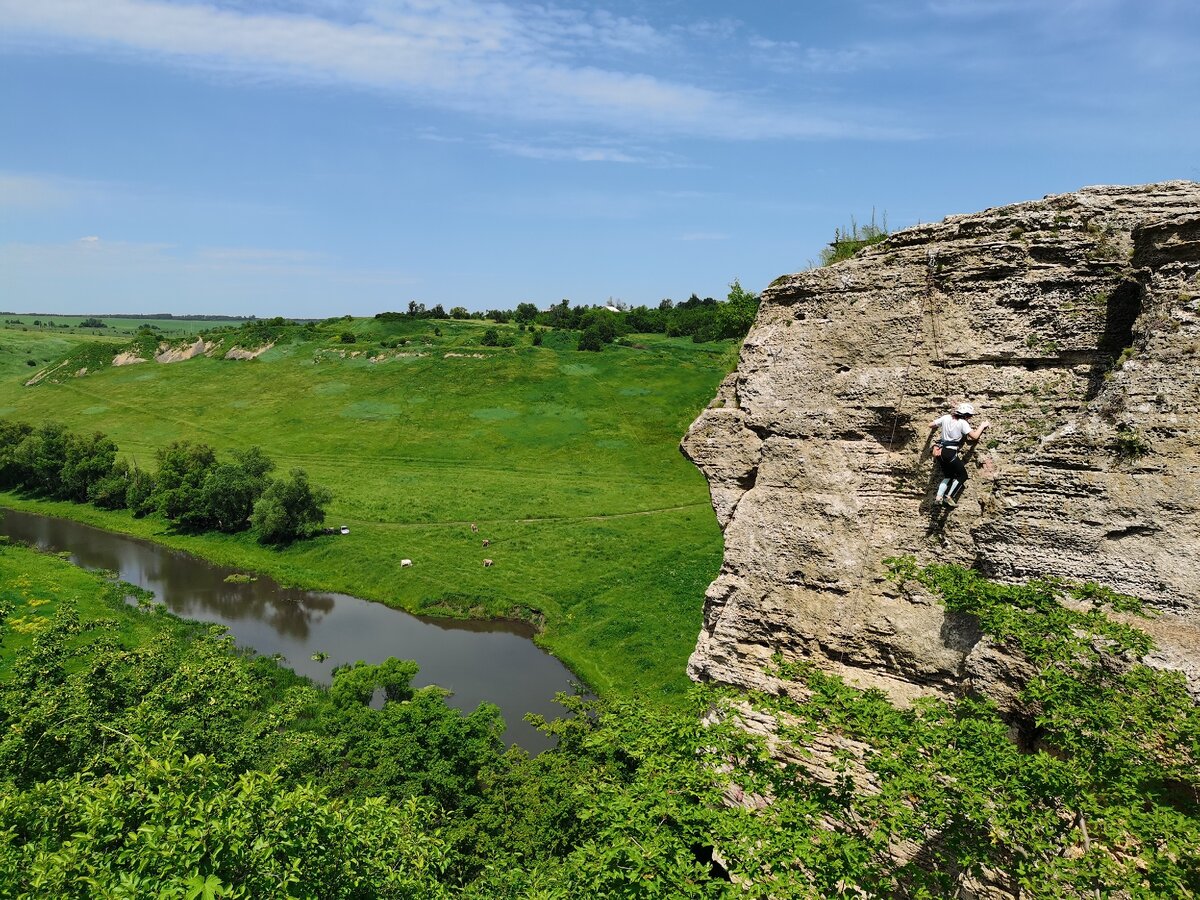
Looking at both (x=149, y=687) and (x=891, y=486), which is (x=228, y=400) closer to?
(x=149, y=687)

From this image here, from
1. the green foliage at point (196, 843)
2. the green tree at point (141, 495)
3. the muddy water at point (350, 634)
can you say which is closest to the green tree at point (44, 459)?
the green tree at point (141, 495)

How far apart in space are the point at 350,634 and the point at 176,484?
2628cm

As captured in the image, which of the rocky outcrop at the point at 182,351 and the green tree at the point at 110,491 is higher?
the rocky outcrop at the point at 182,351

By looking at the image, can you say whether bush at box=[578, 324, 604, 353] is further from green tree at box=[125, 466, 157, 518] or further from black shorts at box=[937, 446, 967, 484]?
black shorts at box=[937, 446, 967, 484]

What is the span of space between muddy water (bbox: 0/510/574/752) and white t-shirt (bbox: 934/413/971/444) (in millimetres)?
19848

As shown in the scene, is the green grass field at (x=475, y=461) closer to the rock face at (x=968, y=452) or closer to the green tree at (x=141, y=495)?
the green tree at (x=141, y=495)

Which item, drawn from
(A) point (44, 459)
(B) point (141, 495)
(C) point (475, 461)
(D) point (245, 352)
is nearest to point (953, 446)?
(C) point (475, 461)

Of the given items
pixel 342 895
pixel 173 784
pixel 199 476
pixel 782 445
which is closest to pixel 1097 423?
pixel 782 445

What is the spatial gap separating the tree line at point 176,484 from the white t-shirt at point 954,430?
147 ft

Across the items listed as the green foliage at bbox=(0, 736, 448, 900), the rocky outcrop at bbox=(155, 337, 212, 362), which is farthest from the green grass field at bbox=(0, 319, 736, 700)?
the green foliage at bbox=(0, 736, 448, 900)

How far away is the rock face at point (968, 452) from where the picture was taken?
10.4 meters

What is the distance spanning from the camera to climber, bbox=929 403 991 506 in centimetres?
1220

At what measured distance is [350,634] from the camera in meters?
36.3

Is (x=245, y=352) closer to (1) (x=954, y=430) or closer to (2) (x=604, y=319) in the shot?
(2) (x=604, y=319)
